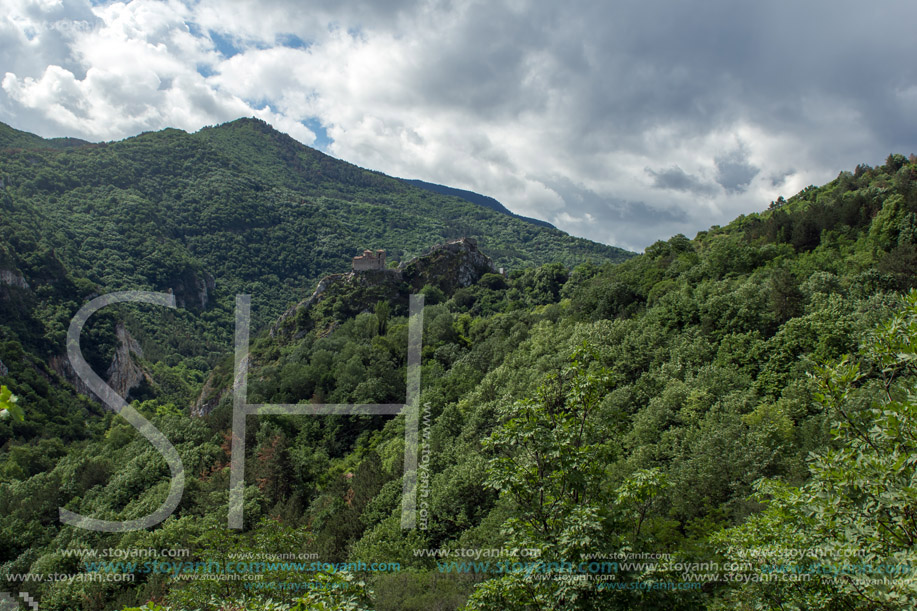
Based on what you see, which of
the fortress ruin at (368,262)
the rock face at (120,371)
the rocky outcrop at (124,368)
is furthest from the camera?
the rocky outcrop at (124,368)

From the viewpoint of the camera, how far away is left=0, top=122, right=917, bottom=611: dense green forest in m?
6.02

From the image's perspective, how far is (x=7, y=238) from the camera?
86.1 metres

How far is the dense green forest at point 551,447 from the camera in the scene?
19.7 feet

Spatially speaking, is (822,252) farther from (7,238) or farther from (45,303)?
(7,238)

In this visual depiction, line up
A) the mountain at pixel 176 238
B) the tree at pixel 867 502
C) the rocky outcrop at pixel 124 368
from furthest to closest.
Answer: the mountain at pixel 176 238 → the rocky outcrop at pixel 124 368 → the tree at pixel 867 502

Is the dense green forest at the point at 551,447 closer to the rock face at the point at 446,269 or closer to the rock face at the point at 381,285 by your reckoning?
the rock face at the point at 381,285

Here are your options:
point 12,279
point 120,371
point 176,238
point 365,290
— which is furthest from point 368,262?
point 176,238

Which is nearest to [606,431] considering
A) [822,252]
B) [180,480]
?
[822,252]

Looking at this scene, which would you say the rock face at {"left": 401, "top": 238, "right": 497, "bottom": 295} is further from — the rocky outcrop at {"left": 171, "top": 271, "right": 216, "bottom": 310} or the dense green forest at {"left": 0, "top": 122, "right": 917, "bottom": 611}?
the rocky outcrop at {"left": 171, "top": 271, "right": 216, "bottom": 310}

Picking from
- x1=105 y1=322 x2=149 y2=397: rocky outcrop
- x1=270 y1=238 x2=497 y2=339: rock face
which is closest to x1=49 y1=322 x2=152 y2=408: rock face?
x1=105 y1=322 x2=149 y2=397: rocky outcrop

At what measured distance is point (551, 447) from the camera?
22.0 feet

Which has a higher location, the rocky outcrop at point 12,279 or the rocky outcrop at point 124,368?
the rocky outcrop at point 12,279

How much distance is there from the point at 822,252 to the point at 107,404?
92.4 meters

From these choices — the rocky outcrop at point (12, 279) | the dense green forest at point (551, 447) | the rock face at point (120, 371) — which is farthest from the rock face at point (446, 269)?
the rocky outcrop at point (12, 279)
